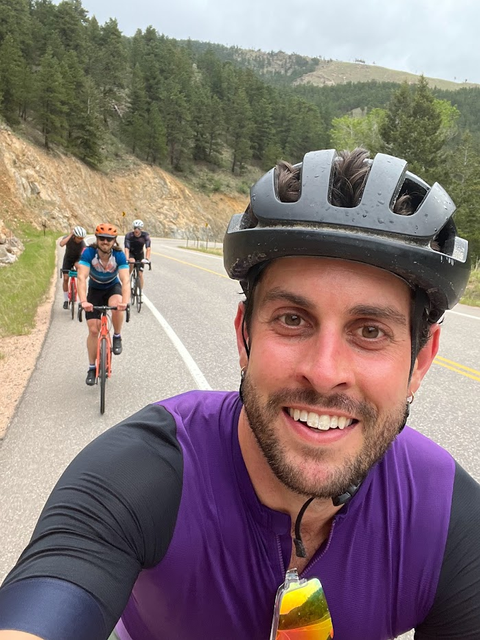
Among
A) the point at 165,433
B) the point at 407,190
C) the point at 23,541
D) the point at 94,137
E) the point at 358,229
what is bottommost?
the point at 23,541

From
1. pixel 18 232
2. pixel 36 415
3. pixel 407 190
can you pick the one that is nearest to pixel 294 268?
pixel 407 190

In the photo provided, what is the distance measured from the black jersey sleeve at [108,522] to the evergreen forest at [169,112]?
3187 centimetres

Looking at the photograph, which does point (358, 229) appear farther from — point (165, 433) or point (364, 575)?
point (364, 575)

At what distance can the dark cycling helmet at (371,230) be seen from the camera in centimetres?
143

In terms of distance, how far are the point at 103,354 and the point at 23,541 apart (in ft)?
9.01

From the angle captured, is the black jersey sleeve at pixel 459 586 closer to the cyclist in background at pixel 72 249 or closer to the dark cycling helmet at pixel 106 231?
the dark cycling helmet at pixel 106 231

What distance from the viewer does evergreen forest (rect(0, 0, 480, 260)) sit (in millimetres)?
39969

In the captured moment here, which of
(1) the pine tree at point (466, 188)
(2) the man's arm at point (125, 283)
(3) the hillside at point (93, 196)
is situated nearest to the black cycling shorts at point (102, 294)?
(2) the man's arm at point (125, 283)

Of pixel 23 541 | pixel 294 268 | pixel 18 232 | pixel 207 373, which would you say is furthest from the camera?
pixel 18 232

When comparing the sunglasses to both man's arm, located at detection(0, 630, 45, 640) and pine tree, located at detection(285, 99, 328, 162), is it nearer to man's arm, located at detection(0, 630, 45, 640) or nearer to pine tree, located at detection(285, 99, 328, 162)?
man's arm, located at detection(0, 630, 45, 640)

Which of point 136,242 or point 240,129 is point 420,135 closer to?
point 136,242

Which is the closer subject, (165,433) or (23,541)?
(165,433)

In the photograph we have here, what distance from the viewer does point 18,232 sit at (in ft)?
89.8

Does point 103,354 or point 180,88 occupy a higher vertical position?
point 180,88
